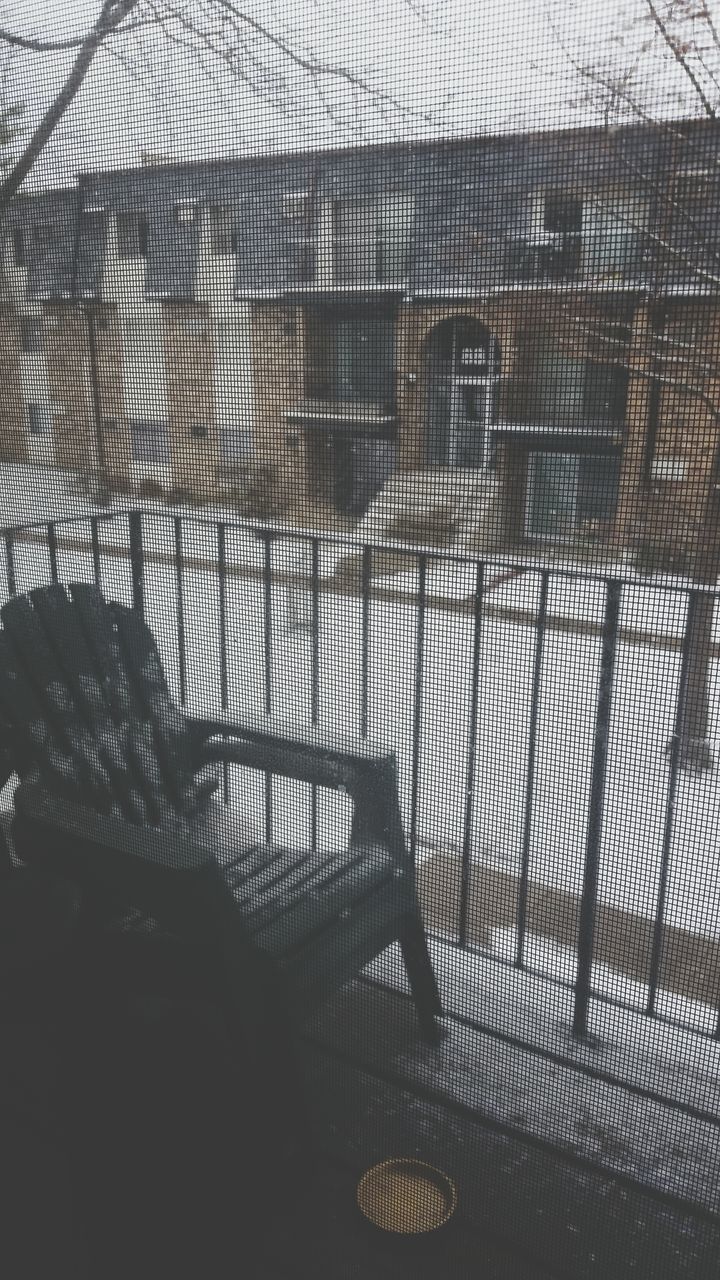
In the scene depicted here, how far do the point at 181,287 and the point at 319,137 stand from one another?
26cm

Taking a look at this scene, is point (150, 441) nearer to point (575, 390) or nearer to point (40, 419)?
point (40, 419)

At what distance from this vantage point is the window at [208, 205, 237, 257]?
39.4 inches

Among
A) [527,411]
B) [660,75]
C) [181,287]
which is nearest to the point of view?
[660,75]

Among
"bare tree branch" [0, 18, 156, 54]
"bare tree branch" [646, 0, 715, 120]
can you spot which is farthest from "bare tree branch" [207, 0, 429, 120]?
"bare tree branch" [646, 0, 715, 120]

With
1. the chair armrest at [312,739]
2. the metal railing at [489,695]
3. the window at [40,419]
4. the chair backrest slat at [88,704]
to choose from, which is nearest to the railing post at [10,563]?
the metal railing at [489,695]

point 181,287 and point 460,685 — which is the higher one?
point 181,287

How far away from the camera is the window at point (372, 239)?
2.98ft

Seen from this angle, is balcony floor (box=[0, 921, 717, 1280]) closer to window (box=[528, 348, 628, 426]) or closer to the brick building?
the brick building

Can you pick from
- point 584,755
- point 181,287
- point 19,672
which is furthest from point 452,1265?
point 181,287

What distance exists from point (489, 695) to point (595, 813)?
0.25m

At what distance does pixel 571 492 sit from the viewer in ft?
2.96

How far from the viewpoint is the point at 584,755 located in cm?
119

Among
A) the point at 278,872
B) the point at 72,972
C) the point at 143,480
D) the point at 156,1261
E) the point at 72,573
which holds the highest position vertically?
the point at 143,480

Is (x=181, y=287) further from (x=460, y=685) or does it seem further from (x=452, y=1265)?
(x=452, y=1265)
